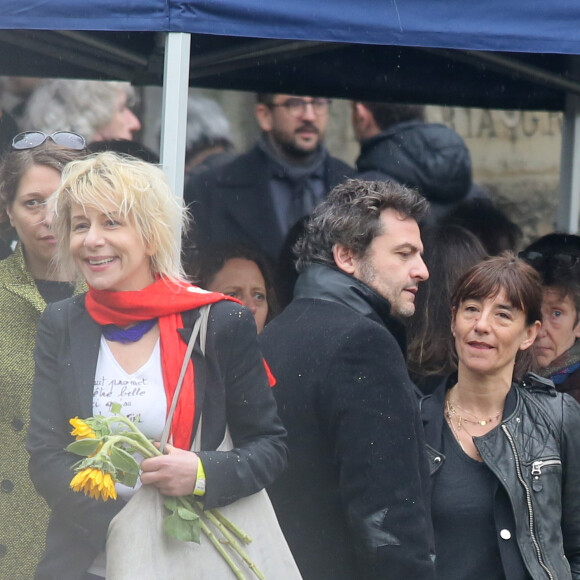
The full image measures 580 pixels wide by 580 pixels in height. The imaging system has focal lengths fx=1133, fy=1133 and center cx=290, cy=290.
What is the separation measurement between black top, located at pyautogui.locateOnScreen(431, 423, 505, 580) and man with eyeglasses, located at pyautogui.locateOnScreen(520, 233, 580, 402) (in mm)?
793

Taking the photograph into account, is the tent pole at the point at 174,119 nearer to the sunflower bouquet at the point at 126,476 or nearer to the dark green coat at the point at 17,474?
the dark green coat at the point at 17,474

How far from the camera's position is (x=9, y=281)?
3078mm

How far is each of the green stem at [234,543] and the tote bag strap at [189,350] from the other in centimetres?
18

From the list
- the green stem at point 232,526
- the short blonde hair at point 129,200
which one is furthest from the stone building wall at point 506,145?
the green stem at point 232,526

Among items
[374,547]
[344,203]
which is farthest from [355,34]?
[374,547]

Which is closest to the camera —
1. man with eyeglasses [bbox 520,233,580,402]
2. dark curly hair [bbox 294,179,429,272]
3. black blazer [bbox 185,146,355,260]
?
dark curly hair [bbox 294,179,429,272]

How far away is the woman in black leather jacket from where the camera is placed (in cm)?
281

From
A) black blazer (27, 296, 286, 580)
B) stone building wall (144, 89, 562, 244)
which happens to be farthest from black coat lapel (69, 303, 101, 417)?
stone building wall (144, 89, 562, 244)

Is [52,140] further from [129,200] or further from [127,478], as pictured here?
[127,478]

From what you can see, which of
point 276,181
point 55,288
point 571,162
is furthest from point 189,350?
point 276,181

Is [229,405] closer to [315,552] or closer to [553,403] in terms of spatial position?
[315,552]

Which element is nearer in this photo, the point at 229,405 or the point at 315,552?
the point at 229,405

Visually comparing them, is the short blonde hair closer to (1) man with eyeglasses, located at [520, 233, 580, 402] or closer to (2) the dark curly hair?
(2) the dark curly hair

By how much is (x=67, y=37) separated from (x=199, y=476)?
2.04 metres
